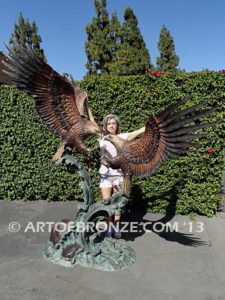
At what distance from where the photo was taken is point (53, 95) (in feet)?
13.4

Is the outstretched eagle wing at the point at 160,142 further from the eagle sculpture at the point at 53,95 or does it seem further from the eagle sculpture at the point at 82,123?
the eagle sculpture at the point at 53,95

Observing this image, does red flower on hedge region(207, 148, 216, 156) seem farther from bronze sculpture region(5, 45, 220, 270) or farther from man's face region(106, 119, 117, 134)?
man's face region(106, 119, 117, 134)

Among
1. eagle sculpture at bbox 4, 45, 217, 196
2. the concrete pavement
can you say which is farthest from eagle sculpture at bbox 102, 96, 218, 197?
the concrete pavement

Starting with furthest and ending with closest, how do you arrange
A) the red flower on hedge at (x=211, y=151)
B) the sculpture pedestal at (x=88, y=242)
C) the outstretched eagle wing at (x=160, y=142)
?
the red flower on hedge at (x=211, y=151), the sculpture pedestal at (x=88, y=242), the outstretched eagle wing at (x=160, y=142)

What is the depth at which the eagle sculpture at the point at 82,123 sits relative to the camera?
11.3 feet

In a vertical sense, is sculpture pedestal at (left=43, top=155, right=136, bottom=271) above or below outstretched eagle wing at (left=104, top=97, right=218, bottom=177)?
below

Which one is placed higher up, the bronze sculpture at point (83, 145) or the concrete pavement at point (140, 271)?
the bronze sculpture at point (83, 145)

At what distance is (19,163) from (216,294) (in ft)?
16.6

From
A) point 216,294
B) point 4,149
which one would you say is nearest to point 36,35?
point 4,149

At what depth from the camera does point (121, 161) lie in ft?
12.9

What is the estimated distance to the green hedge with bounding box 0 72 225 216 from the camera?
19.7 ft

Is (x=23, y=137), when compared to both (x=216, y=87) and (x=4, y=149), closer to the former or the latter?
(x=4, y=149)

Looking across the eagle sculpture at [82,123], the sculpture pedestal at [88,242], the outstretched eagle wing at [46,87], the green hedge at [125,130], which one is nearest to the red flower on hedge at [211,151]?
the green hedge at [125,130]

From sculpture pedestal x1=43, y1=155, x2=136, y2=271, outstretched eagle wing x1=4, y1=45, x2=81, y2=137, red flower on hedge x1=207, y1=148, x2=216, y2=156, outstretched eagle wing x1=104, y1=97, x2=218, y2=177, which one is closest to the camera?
outstretched eagle wing x1=104, y1=97, x2=218, y2=177
